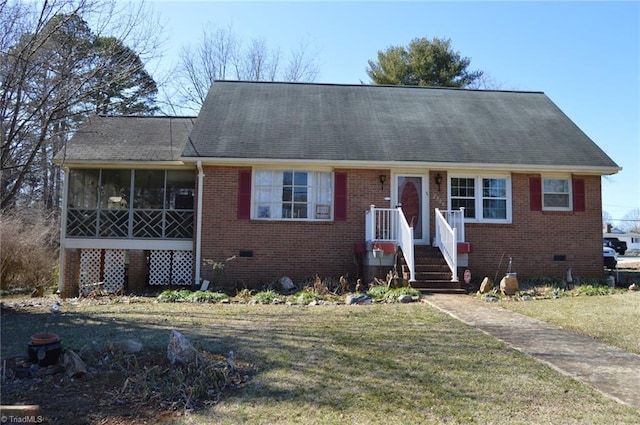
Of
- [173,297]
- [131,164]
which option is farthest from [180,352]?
[131,164]

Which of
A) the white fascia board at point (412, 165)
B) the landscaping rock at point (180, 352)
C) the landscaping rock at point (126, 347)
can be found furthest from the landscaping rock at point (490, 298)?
the landscaping rock at point (126, 347)

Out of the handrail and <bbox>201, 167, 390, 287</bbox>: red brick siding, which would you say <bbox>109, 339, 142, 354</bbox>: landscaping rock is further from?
<bbox>201, 167, 390, 287</bbox>: red brick siding

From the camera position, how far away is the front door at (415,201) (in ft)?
44.2

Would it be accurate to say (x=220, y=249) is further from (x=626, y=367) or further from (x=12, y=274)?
(x=626, y=367)

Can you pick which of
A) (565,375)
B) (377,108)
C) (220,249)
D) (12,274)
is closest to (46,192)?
(12,274)

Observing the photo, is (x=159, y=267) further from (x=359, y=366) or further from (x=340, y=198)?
(x=359, y=366)

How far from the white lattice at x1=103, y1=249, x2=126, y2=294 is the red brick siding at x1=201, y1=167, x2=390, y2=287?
12.3 ft

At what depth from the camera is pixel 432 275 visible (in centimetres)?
1152

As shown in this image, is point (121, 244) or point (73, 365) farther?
point (121, 244)

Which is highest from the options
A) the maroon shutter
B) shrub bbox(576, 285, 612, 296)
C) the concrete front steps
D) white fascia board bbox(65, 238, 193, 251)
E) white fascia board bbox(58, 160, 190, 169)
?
white fascia board bbox(58, 160, 190, 169)

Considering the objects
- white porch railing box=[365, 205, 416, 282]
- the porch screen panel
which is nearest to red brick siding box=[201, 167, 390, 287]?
white porch railing box=[365, 205, 416, 282]

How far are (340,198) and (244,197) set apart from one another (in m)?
2.69

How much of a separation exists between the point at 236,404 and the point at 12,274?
13277 millimetres

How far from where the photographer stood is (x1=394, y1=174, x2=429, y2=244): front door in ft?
44.2
